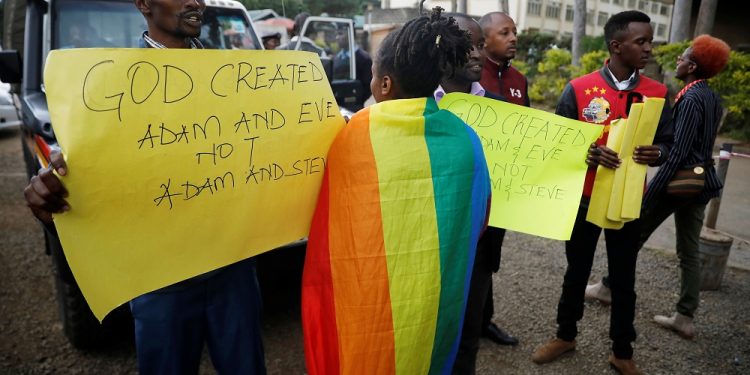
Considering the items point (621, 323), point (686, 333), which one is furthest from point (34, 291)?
point (686, 333)

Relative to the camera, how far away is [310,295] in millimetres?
1567

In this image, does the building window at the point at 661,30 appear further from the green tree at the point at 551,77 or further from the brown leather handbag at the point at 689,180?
the brown leather handbag at the point at 689,180

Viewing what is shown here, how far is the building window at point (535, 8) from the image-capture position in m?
45.1

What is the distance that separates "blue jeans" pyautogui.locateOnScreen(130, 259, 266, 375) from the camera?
168cm

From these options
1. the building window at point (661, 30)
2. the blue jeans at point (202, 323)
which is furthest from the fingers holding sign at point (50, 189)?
the building window at point (661, 30)

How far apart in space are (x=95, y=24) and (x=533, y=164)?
302 cm

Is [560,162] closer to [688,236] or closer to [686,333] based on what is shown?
[688,236]

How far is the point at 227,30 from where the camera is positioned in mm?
4258

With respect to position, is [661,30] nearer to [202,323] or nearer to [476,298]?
[476,298]

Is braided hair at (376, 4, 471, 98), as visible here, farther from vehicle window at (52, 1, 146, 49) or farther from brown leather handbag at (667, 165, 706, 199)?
vehicle window at (52, 1, 146, 49)

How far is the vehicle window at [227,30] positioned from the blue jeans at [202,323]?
2.79 m

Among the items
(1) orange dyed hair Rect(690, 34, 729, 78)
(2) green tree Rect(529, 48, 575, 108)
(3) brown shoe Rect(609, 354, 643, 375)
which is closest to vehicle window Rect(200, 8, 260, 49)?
(1) orange dyed hair Rect(690, 34, 729, 78)

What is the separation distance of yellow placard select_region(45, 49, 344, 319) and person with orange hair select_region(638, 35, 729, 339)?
2.23m

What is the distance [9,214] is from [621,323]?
5680 millimetres
